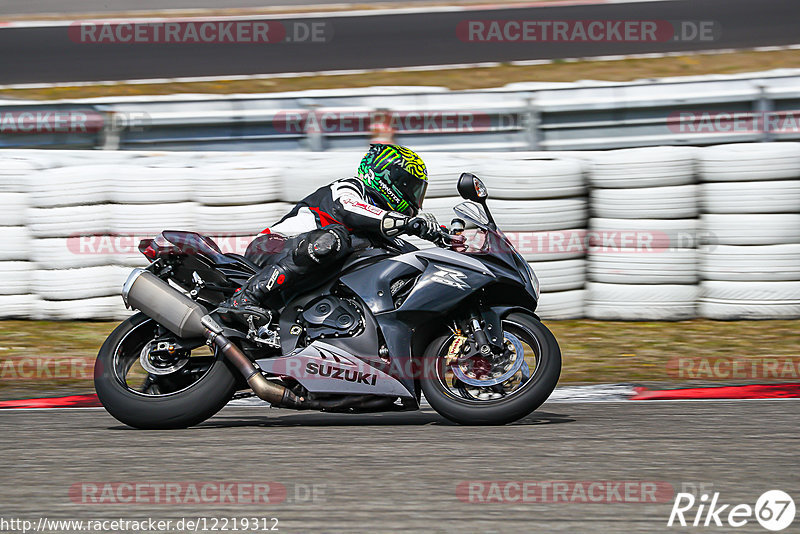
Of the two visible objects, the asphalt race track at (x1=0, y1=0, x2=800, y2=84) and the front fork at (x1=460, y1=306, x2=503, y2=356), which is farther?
the asphalt race track at (x1=0, y1=0, x2=800, y2=84)

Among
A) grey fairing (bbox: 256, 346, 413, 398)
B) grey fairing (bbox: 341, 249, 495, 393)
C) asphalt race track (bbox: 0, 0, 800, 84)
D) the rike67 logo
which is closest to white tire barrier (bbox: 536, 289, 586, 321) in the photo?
grey fairing (bbox: 341, 249, 495, 393)

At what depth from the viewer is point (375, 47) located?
1602 centimetres

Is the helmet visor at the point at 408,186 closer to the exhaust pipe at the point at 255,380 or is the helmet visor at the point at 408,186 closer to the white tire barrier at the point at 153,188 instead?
the exhaust pipe at the point at 255,380

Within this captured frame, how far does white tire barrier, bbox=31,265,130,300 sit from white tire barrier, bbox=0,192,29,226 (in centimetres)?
46

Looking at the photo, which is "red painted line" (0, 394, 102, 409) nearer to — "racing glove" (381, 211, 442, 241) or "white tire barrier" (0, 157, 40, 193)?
"racing glove" (381, 211, 442, 241)

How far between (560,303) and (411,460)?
421 centimetres

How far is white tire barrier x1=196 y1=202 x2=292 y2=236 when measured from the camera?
26.8ft

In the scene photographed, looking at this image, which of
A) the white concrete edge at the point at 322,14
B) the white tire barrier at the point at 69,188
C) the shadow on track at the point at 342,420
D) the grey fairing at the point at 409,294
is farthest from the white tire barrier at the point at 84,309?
the white concrete edge at the point at 322,14

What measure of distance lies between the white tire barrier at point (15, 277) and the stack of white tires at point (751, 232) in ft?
18.1

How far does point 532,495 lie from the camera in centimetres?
368

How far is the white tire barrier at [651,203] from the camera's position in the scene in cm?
805

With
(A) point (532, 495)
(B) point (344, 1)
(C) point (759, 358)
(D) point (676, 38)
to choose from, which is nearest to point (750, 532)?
(A) point (532, 495)

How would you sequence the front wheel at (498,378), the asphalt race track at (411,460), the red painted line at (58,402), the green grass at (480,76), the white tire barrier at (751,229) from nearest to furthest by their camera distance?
the asphalt race track at (411,460), the front wheel at (498,378), the red painted line at (58,402), the white tire barrier at (751,229), the green grass at (480,76)

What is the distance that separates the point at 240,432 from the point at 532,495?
6.24 ft
